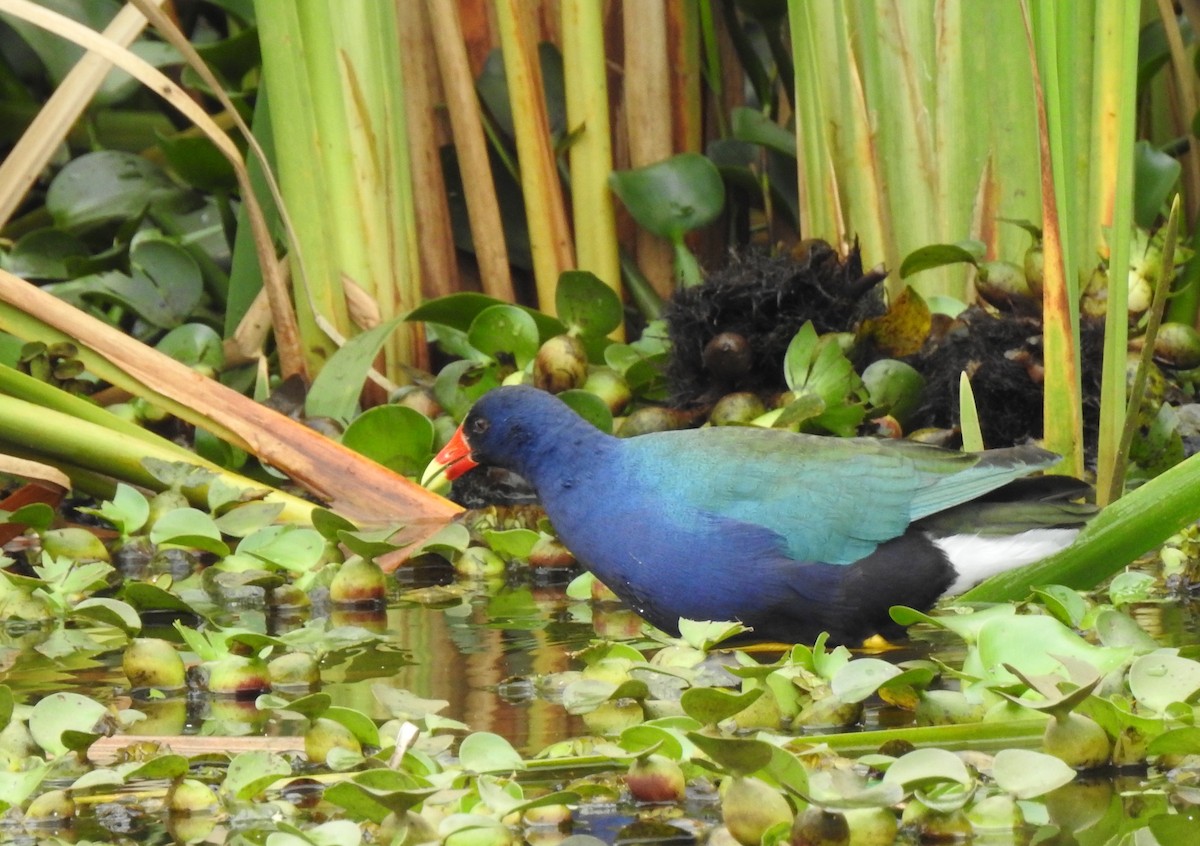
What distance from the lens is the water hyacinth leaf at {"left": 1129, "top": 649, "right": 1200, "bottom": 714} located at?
1.55 m

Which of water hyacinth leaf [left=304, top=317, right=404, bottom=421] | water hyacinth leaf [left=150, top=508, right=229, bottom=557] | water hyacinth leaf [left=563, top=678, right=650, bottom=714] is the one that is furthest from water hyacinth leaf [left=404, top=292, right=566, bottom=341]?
water hyacinth leaf [left=563, top=678, right=650, bottom=714]

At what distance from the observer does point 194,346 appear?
3.59m

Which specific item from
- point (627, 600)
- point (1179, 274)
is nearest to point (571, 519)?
point (627, 600)

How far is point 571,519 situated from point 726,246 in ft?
5.98

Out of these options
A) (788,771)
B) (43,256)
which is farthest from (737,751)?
(43,256)

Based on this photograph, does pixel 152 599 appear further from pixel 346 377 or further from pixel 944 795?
pixel 944 795

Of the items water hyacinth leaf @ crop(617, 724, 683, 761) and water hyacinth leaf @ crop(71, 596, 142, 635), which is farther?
water hyacinth leaf @ crop(71, 596, 142, 635)

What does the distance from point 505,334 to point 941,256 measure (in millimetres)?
866

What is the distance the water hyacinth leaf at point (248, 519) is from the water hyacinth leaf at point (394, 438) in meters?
0.30

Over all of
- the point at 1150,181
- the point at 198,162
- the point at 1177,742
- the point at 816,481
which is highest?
the point at 198,162

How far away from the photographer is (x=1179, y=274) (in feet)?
11.1

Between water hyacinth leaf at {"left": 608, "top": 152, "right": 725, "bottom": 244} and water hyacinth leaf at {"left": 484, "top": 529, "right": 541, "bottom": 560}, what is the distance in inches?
38.7

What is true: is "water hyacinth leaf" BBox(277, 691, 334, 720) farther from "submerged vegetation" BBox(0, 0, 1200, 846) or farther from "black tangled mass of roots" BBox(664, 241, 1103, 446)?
"black tangled mass of roots" BBox(664, 241, 1103, 446)

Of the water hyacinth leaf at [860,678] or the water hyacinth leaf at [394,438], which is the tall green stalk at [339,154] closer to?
the water hyacinth leaf at [394,438]
